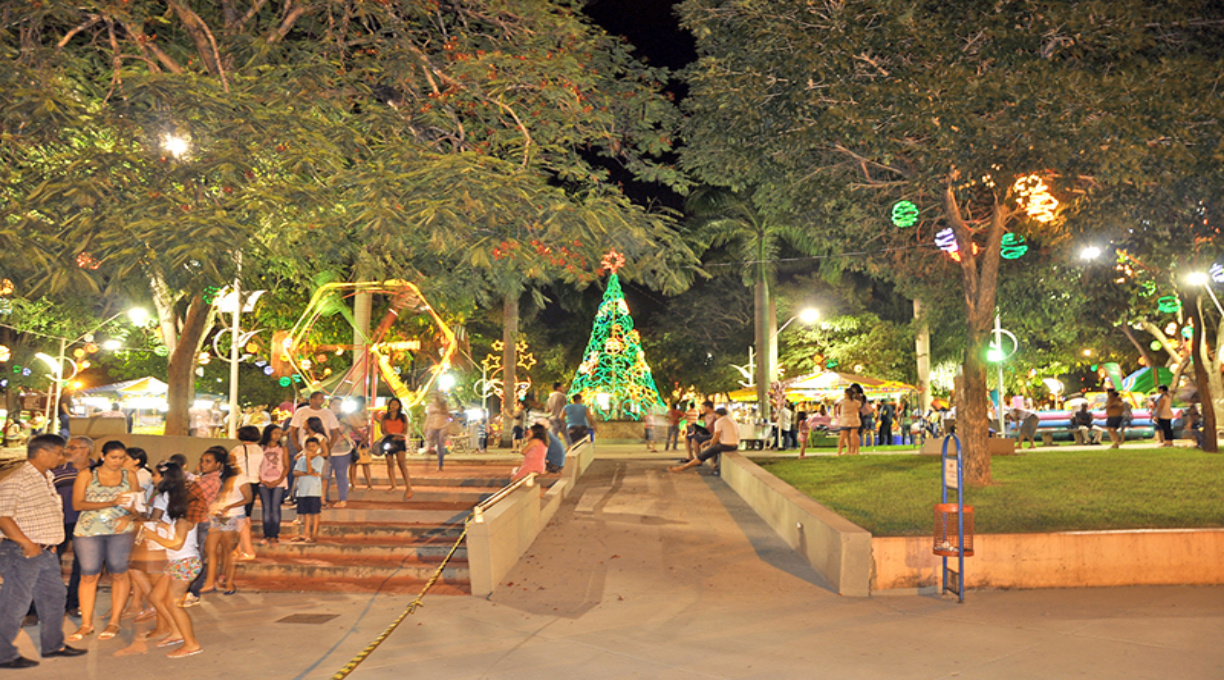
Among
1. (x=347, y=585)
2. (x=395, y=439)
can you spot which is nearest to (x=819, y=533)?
(x=347, y=585)

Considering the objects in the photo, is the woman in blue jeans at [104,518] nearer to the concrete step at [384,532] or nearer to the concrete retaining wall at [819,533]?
the concrete step at [384,532]

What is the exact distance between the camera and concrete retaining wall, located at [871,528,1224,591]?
381 inches

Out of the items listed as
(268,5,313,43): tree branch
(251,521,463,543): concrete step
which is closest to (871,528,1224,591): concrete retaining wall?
(251,521,463,543): concrete step

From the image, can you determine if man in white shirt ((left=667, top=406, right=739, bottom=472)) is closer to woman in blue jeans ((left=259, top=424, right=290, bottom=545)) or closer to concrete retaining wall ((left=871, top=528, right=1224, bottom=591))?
woman in blue jeans ((left=259, top=424, right=290, bottom=545))

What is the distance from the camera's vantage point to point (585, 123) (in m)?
13.7

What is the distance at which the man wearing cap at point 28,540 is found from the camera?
7.04 meters

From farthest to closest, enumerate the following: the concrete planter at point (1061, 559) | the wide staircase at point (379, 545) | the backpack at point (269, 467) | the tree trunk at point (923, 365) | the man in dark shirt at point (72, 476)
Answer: the tree trunk at point (923, 365) → the backpack at point (269, 467) → the wide staircase at point (379, 545) → the concrete planter at point (1061, 559) → the man in dark shirt at point (72, 476)

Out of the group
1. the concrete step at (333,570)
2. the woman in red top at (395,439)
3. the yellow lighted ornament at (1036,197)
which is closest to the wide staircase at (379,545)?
the concrete step at (333,570)

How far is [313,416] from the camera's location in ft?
42.9

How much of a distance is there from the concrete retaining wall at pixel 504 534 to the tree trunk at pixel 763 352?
2052 cm

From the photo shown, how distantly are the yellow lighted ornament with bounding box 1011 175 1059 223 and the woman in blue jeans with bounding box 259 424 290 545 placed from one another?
10466 mm

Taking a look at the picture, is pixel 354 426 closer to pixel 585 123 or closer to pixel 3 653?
pixel 585 123

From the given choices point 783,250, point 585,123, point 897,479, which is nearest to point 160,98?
point 585,123

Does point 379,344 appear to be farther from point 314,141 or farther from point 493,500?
point 314,141
